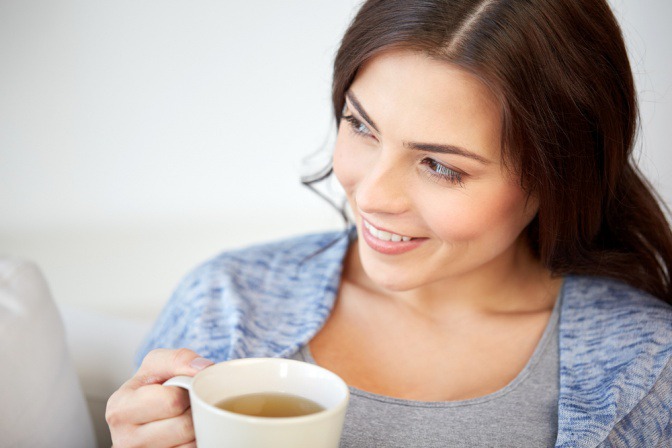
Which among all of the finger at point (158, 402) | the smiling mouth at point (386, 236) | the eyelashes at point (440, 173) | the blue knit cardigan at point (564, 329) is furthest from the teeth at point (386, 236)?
the finger at point (158, 402)

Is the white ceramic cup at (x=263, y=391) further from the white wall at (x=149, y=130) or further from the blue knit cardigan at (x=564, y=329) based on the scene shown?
the white wall at (x=149, y=130)

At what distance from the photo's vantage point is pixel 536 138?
1208 mm

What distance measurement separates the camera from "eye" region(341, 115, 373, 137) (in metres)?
1.28

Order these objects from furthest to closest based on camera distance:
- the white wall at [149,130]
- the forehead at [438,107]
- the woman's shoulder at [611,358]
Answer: the white wall at [149,130]
the woman's shoulder at [611,358]
the forehead at [438,107]

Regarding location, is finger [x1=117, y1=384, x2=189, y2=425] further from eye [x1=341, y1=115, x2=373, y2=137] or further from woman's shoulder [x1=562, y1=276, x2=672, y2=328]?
woman's shoulder [x1=562, y1=276, x2=672, y2=328]

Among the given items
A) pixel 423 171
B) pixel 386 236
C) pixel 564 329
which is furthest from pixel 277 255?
pixel 564 329

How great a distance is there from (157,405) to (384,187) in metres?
0.51

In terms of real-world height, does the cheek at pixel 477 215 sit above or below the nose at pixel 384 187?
below

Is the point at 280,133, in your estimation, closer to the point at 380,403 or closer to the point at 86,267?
the point at 86,267

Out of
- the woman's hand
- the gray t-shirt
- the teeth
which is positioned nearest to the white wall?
the teeth

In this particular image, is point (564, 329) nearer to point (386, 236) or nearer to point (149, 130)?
point (386, 236)

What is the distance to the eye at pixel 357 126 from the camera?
128cm

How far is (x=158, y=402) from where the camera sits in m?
0.88

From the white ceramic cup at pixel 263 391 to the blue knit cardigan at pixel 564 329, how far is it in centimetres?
48
